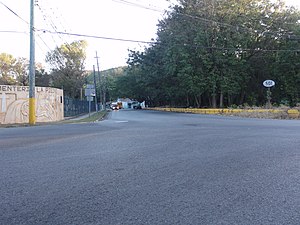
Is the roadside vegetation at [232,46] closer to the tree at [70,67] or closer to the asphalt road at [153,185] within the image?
the tree at [70,67]

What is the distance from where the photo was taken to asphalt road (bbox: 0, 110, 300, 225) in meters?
3.93

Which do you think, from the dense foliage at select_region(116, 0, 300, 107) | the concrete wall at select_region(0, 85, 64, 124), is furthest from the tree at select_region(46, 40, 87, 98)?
the concrete wall at select_region(0, 85, 64, 124)

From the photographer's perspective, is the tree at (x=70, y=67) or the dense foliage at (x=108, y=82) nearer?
the tree at (x=70, y=67)

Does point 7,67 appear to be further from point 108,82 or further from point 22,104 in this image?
point 108,82

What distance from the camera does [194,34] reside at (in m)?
38.4

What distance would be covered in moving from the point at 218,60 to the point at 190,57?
11.7 ft

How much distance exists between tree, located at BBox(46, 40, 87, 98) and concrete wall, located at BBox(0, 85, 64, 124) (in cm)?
3207

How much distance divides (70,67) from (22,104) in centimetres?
3641

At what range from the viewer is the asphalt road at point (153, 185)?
12.9 ft

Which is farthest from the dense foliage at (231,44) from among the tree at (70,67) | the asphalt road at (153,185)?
the asphalt road at (153,185)

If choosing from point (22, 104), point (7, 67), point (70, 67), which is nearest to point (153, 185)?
point (22, 104)

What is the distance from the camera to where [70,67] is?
198 ft

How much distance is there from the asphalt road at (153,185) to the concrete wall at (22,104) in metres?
16.3

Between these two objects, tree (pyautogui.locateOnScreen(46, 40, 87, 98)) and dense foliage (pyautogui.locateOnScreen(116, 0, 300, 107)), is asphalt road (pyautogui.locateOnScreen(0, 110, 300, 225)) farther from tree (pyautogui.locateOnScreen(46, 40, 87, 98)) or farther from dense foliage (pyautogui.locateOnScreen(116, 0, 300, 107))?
tree (pyautogui.locateOnScreen(46, 40, 87, 98))
